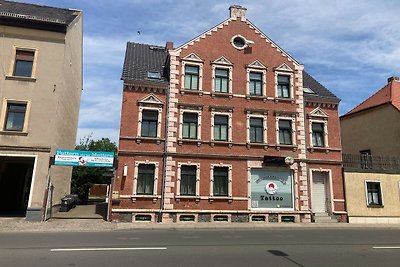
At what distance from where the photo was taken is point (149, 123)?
71.5 ft

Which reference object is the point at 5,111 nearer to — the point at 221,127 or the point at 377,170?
the point at 221,127

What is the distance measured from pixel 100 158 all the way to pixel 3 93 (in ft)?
22.2

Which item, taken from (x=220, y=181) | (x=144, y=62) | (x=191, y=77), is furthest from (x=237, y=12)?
(x=220, y=181)

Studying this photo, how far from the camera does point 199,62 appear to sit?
23141 mm

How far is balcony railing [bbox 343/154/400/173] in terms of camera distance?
24172 mm

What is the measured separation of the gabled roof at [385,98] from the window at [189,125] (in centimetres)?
1729

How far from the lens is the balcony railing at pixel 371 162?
2417cm

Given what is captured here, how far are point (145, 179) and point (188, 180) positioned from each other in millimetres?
2699

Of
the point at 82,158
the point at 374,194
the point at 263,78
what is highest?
the point at 263,78

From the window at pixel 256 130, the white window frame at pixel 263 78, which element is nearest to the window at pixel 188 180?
the window at pixel 256 130

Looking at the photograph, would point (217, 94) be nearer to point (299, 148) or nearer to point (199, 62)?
point (199, 62)

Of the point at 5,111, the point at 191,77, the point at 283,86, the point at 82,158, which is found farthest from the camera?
the point at 283,86

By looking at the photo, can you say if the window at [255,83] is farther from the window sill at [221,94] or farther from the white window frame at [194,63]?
the white window frame at [194,63]

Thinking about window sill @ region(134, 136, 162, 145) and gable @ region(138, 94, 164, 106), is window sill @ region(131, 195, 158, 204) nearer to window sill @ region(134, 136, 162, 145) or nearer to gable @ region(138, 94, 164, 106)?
window sill @ region(134, 136, 162, 145)
